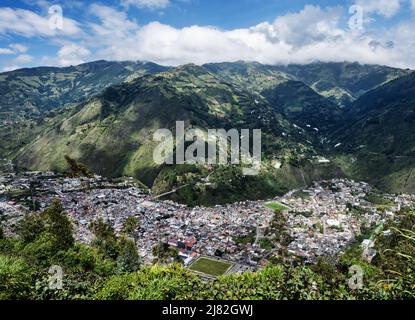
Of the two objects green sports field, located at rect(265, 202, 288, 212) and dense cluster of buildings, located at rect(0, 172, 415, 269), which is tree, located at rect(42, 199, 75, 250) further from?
green sports field, located at rect(265, 202, 288, 212)

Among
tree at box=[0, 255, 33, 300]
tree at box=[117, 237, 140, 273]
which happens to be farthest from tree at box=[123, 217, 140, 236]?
tree at box=[0, 255, 33, 300]

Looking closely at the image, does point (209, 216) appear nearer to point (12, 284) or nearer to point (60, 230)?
point (60, 230)

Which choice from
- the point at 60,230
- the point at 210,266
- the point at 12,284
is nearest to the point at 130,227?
the point at 210,266

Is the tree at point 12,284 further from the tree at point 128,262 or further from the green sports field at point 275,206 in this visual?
the green sports field at point 275,206

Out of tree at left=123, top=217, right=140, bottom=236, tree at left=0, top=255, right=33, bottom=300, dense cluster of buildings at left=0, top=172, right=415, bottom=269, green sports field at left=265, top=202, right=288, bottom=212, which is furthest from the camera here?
green sports field at left=265, top=202, right=288, bottom=212

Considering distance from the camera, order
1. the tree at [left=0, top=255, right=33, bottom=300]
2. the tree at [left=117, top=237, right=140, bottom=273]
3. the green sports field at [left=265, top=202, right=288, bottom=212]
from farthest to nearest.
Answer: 1. the green sports field at [left=265, top=202, right=288, bottom=212]
2. the tree at [left=117, top=237, right=140, bottom=273]
3. the tree at [left=0, top=255, right=33, bottom=300]

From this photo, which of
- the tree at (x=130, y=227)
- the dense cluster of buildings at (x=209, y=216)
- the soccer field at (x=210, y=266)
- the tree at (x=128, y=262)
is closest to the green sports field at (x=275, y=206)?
the dense cluster of buildings at (x=209, y=216)
